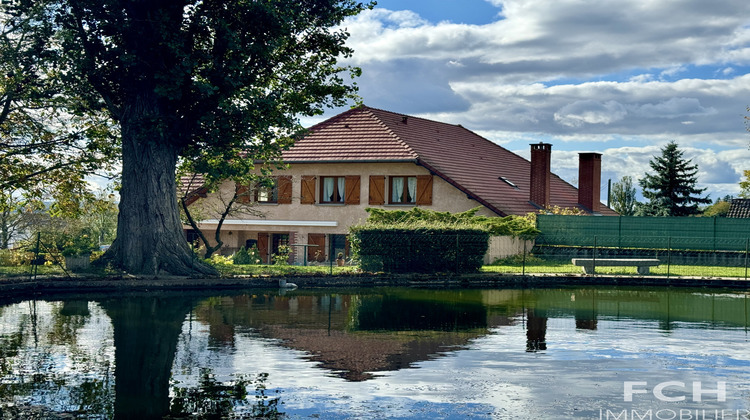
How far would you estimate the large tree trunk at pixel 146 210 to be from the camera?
25.0 metres

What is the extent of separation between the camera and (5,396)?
9.66 metres

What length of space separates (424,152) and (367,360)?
28.4 m

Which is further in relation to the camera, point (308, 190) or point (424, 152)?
point (308, 190)

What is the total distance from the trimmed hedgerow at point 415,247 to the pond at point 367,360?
25.4ft

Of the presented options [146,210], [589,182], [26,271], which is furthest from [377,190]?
[26,271]

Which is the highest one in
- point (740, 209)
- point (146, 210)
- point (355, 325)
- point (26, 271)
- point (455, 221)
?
point (740, 209)

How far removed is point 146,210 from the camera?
2512cm

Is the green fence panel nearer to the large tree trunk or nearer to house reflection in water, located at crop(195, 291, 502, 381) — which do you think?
house reflection in water, located at crop(195, 291, 502, 381)

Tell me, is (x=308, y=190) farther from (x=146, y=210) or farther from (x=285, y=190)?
(x=146, y=210)

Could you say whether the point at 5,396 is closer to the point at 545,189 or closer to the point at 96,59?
the point at 96,59

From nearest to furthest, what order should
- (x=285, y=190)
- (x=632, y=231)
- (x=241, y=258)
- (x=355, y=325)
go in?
(x=355, y=325), (x=241, y=258), (x=632, y=231), (x=285, y=190)

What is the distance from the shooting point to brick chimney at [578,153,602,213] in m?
47.0

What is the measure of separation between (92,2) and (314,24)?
7156 mm

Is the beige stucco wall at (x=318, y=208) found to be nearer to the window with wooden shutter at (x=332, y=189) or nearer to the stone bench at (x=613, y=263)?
the window with wooden shutter at (x=332, y=189)
